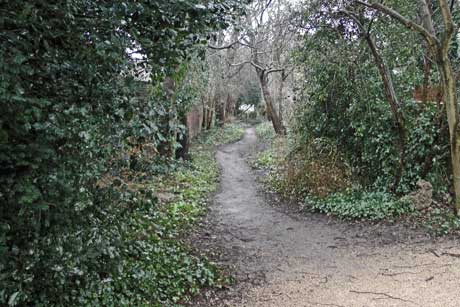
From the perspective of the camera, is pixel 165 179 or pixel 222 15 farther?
pixel 165 179

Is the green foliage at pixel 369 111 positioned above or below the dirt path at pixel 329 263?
above

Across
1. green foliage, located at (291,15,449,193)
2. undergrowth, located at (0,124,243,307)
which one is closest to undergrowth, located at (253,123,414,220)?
green foliage, located at (291,15,449,193)

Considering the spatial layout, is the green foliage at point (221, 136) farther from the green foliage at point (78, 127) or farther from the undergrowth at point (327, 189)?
the green foliage at point (78, 127)

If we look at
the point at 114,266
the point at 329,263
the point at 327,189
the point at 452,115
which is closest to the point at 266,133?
the point at 327,189

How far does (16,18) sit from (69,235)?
1.50m

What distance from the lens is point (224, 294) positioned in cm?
469

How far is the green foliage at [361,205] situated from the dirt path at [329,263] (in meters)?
0.33

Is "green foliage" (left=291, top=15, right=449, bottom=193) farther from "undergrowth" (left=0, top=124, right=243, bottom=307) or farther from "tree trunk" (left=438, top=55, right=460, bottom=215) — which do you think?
"undergrowth" (left=0, top=124, right=243, bottom=307)

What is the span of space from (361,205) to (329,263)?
7.58 ft

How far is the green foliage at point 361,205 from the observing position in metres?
7.04

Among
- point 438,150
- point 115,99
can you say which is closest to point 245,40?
point 438,150

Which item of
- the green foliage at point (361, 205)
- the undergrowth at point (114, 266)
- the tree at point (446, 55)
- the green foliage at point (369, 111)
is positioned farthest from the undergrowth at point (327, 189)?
the undergrowth at point (114, 266)

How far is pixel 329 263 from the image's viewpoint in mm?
5469

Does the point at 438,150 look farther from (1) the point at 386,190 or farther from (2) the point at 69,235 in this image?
(2) the point at 69,235
